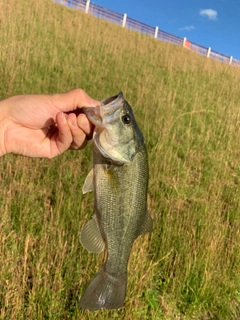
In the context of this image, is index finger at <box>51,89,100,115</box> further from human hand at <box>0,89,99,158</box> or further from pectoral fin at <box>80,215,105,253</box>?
pectoral fin at <box>80,215,105,253</box>

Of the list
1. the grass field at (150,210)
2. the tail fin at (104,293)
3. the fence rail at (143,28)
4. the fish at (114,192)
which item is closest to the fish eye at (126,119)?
the fish at (114,192)

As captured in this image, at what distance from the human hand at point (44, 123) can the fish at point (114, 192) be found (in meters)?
0.24

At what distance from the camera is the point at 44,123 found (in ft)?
6.96

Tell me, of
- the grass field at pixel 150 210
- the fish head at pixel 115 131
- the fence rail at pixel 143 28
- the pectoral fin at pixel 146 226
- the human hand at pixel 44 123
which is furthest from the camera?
the fence rail at pixel 143 28

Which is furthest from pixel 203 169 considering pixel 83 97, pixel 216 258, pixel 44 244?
pixel 83 97

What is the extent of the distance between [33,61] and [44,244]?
16.5ft

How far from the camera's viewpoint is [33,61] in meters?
6.77

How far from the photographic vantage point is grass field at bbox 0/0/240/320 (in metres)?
2.49

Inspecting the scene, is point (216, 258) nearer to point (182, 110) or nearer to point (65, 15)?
point (182, 110)

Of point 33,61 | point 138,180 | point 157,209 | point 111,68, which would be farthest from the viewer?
point 111,68

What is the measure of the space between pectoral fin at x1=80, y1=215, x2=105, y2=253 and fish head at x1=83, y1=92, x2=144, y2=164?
351 millimetres

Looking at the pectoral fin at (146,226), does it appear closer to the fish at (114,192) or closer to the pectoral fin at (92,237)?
the fish at (114,192)

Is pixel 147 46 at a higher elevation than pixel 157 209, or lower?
higher

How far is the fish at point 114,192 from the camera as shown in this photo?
159 cm
